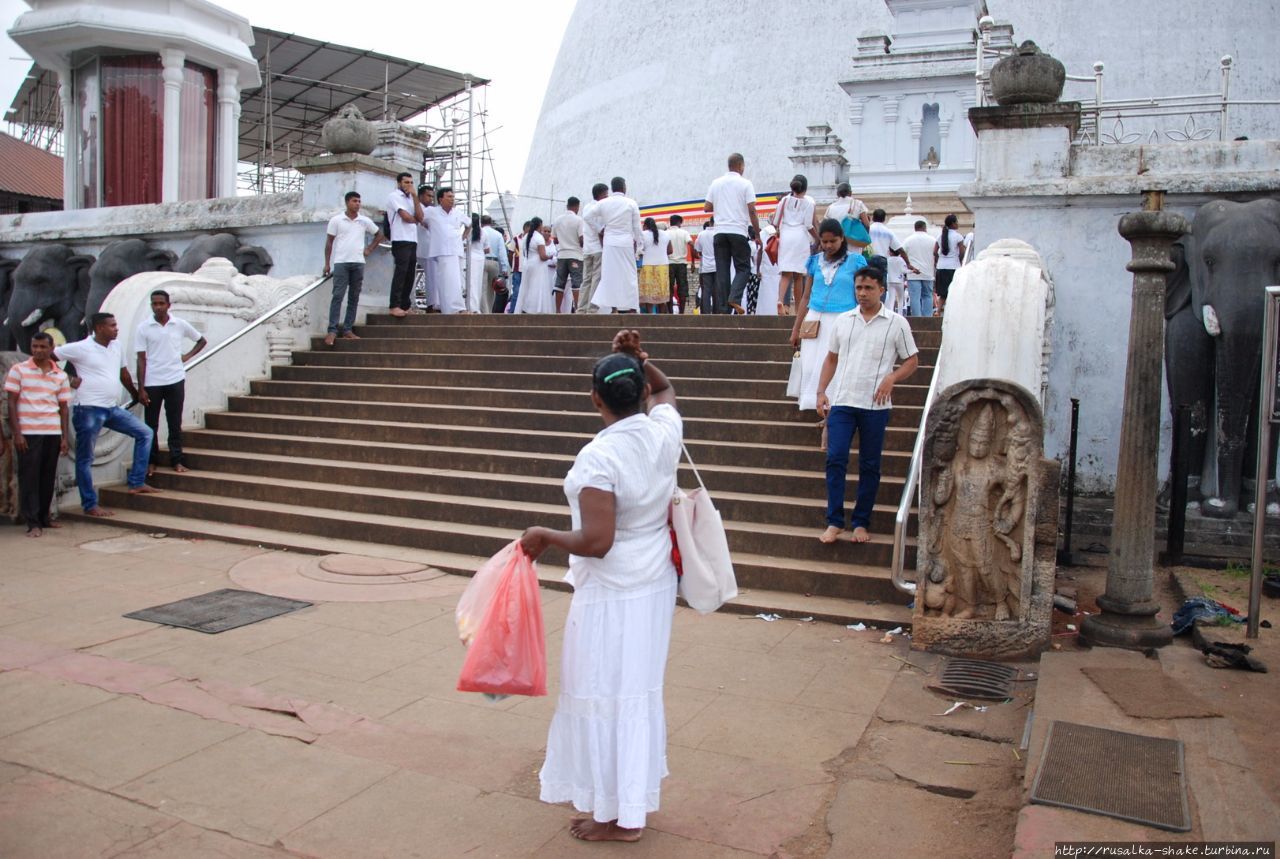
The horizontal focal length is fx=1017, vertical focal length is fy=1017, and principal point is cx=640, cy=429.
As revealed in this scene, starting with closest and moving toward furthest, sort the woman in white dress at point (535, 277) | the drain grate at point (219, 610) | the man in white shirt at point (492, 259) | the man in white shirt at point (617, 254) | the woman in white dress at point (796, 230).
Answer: the drain grate at point (219, 610) < the woman in white dress at point (796, 230) < the man in white shirt at point (617, 254) < the woman in white dress at point (535, 277) < the man in white shirt at point (492, 259)

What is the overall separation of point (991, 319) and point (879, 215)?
248 inches

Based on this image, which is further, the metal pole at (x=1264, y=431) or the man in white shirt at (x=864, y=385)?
the man in white shirt at (x=864, y=385)

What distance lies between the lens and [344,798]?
3754 millimetres

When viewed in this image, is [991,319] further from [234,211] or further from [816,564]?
[234,211]

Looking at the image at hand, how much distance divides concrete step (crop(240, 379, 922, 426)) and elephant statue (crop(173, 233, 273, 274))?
268 cm

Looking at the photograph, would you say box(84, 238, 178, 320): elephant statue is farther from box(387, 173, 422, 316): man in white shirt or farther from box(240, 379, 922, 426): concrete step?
box(240, 379, 922, 426): concrete step

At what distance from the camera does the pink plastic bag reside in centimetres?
319

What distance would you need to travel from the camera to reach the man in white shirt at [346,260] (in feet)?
36.8

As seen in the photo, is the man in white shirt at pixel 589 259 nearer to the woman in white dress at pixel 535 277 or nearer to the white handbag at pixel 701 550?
the woman in white dress at pixel 535 277

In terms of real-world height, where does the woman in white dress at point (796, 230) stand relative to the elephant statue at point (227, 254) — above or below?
above

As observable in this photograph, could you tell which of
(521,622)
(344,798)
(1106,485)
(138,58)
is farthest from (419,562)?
(138,58)

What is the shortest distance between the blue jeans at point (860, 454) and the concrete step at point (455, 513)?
0.22 m


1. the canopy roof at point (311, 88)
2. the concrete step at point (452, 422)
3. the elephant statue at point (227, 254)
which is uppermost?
the canopy roof at point (311, 88)

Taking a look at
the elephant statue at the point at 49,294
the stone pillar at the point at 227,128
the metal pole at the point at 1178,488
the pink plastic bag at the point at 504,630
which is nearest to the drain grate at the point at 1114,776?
the pink plastic bag at the point at 504,630
